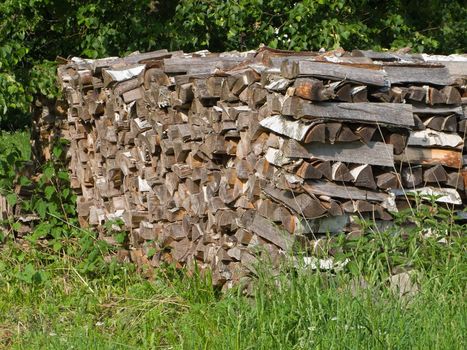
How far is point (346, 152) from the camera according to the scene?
4926 millimetres

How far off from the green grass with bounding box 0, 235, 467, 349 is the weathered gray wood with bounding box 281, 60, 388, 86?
0.96 meters

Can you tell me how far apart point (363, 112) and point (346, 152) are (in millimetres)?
214

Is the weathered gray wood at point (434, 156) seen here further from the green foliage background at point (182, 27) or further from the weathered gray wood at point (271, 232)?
the green foliage background at point (182, 27)

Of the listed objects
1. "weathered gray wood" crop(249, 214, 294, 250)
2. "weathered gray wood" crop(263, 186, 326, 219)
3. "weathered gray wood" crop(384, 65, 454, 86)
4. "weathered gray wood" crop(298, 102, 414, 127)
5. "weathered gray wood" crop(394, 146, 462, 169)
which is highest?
"weathered gray wood" crop(384, 65, 454, 86)

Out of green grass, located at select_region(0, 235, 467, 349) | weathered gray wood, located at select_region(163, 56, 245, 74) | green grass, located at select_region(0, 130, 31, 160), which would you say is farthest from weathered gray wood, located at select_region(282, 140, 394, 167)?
green grass, located at select_region(0, 130, 31, 160)

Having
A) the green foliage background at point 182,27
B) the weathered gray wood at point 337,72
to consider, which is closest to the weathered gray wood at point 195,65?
the weathered gray wood at point 337,72

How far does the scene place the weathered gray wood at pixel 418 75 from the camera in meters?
5.12

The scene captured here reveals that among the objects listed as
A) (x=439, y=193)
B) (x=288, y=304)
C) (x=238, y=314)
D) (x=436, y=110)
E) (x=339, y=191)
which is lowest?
(x=238, y=314)

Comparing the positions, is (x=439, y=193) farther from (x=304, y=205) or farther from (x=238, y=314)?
(x=238, y=314)

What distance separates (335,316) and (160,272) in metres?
2.23

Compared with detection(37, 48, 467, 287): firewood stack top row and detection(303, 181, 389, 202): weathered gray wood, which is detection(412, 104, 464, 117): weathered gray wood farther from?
detection(303, 181, 389, 202): weathered gray wood

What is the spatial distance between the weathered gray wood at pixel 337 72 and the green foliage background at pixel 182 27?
15.8ft

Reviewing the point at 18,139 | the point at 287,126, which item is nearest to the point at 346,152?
the point at 287,126

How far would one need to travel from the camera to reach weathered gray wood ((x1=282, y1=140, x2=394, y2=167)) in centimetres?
486
